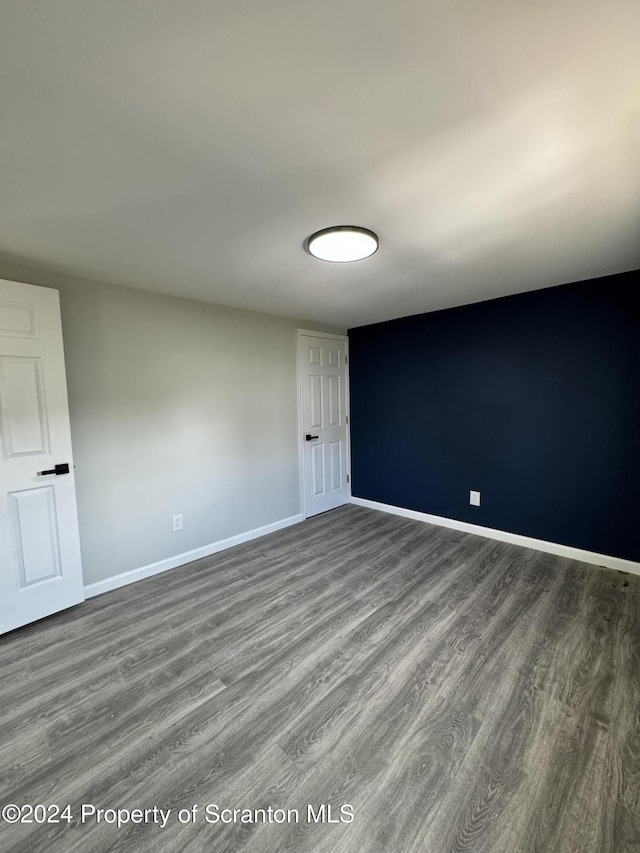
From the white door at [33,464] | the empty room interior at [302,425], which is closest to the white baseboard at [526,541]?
the empty room interior at [302,425]

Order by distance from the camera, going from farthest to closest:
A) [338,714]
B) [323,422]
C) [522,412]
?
[323,422] → [522,412] → [338,714]

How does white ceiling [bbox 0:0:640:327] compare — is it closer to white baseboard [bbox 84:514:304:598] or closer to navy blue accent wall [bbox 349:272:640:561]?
navy blue accent wall [bbox 349:272:640:561]

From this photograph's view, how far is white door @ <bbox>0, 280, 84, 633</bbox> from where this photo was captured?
6.61 feet

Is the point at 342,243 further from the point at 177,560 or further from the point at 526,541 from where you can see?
the point at 526,541

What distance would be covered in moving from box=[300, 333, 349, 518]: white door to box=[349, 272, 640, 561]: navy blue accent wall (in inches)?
A: 16.7

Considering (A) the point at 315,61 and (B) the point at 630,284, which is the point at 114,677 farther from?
(B) the point at 630,284

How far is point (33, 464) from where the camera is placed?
6.91ft

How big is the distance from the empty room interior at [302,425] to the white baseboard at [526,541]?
0.03 m

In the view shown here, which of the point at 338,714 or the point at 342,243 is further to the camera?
the point at 342,243

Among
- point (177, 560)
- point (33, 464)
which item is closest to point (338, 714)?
point (177, 560)

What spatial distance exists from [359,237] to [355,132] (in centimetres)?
62

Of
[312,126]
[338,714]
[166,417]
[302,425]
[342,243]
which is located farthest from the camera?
[302,425]

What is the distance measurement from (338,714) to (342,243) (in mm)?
2220

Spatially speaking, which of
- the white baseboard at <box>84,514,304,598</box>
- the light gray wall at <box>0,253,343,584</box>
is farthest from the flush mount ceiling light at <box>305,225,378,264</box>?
the white baseboard at <box>84,514,304,598</box>
